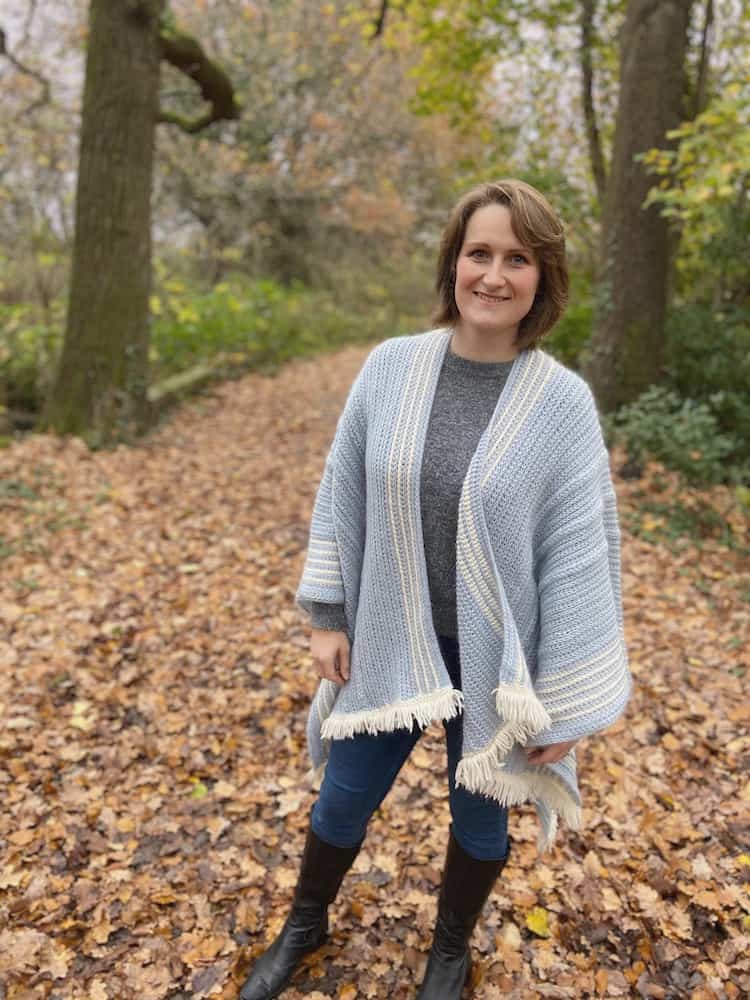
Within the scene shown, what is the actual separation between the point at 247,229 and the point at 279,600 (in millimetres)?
13611

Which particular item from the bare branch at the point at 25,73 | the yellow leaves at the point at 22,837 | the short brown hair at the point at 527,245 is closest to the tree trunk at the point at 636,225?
the short brown hair at the point at 527,245

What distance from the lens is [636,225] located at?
6301 mm

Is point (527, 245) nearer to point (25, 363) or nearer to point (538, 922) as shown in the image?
point (538, 922)

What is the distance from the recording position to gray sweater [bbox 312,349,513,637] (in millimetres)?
1766

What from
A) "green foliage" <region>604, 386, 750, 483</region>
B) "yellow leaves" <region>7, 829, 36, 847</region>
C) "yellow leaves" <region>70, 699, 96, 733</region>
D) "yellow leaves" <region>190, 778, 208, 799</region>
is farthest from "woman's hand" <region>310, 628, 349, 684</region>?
"green foliage" <region>604, 386, 750, 483</region>

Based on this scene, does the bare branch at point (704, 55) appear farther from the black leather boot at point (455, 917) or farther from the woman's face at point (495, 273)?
the black leather boot at point (455, 917)

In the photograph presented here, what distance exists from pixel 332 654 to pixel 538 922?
51.9 inches

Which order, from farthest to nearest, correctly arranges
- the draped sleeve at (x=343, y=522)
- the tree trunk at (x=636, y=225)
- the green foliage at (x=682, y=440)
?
the tree trunk at (x=636, y=225) < the green foliage at (x=682, y=440) < the draped sleeve at (x=343, y=522)

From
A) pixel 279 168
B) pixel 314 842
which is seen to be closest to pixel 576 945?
pixel 314 842

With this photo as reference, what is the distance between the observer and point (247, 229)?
1631 cm

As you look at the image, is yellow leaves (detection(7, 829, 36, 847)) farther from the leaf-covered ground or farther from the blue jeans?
the blue jeans

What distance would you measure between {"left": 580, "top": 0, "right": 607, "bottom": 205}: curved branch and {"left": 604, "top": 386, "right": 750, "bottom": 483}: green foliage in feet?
10.9

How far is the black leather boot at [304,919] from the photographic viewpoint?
2.16 metres

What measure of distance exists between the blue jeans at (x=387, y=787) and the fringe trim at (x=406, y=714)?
0.16ft
